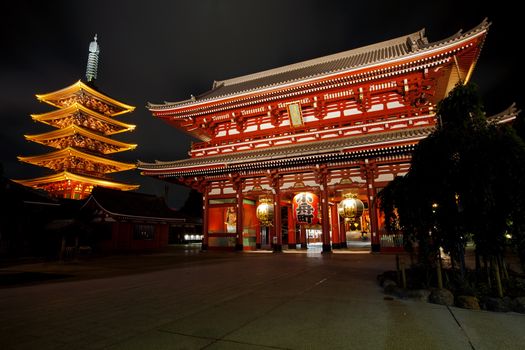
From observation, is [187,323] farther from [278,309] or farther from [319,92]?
→ [319,92]

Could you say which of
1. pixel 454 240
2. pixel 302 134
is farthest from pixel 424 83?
pixel 454 240

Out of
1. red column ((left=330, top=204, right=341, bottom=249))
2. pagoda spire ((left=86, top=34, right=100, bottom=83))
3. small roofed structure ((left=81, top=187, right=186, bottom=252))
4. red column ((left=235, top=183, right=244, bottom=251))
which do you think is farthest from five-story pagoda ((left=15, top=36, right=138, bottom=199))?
red column ((left=330, top=204, right=341, bottom=249))

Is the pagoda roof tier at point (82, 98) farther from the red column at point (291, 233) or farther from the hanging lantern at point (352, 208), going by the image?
the hanging lantern at point (352, 208)

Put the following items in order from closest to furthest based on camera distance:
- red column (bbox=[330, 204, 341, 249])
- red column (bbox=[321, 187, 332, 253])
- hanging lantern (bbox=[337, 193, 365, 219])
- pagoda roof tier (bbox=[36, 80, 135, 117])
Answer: hanging lantern (bbox=[337, 193, 365, 219]) → red column (bbox=[321, 187, 332, 253]) → red column (bbox=[330, 204, 341, 249]) → pagoda roof tier (bbox=[36, 80, 135, 117])

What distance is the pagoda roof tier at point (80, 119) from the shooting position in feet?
113

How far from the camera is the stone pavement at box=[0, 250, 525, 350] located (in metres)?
3.33

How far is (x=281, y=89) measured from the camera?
56.9 feet

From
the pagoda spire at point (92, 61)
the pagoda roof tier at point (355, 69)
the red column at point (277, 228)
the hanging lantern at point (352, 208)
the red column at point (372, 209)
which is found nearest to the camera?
the pagoda roof tier at point (355, 69)

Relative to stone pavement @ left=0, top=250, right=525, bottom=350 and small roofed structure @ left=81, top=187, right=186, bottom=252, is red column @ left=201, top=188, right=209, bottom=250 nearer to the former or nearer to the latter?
small roofed structure @ left=81, top=187, right=186, bottom=252

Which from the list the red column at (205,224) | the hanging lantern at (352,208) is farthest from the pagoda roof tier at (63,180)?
the hanging lantern at (352,208)

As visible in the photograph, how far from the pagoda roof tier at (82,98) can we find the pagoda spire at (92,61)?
7.56 m

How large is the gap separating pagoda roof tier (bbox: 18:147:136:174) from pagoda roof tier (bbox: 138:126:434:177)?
18.3 m

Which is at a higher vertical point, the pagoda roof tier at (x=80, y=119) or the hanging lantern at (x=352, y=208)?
the pagoda roof tier at (x=80, y=119)

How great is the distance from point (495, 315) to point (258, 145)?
15.3 metres
